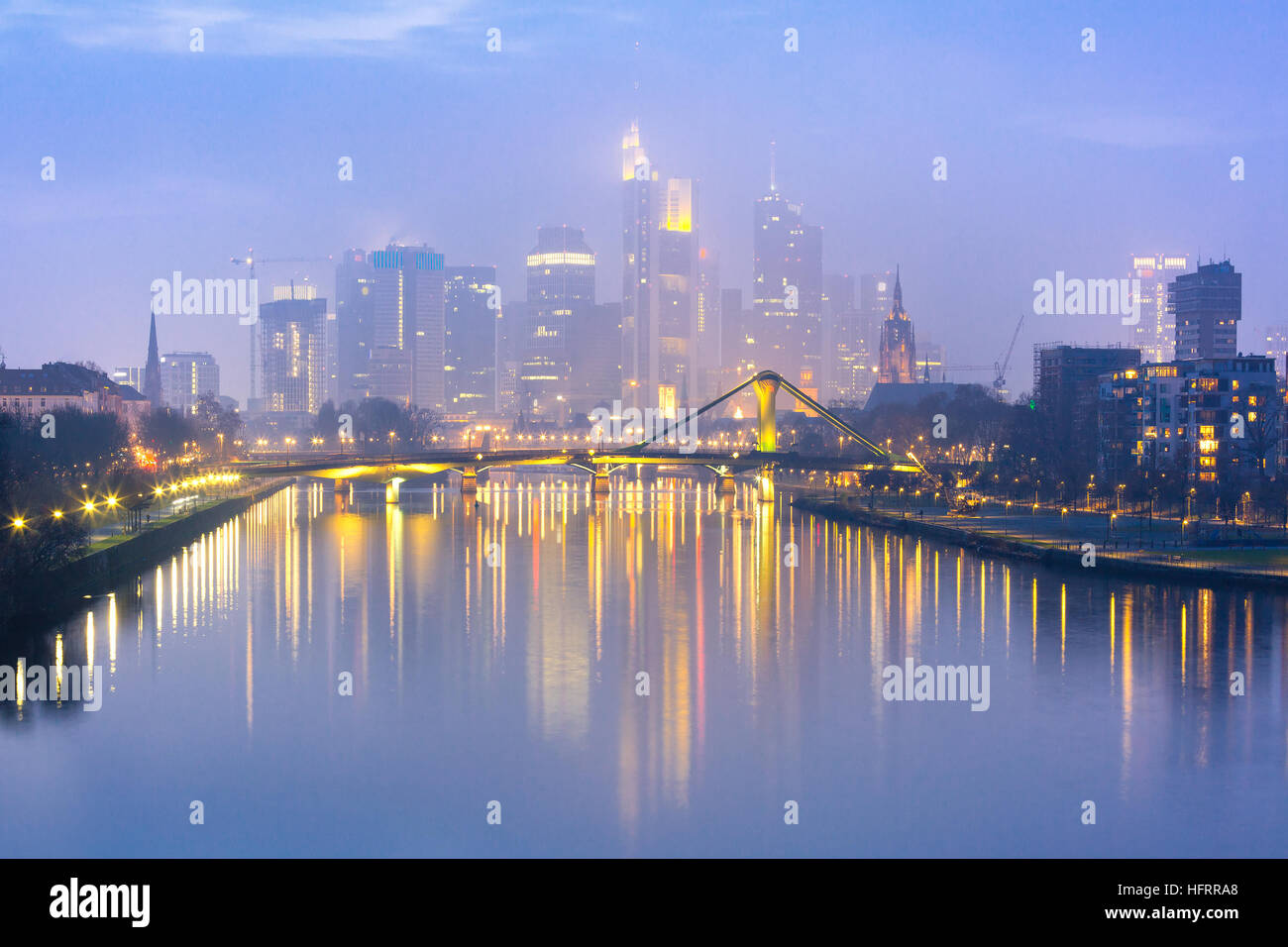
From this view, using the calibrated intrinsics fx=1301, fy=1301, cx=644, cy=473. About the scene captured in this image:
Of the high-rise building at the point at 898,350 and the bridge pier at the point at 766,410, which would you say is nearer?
the bridge pier at the point at 766,410

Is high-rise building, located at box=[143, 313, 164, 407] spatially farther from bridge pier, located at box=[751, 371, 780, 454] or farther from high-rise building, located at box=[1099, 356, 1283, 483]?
high-rise building, located at box=[1099, 356, 1283, 483]

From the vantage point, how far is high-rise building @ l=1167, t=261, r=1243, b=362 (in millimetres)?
135000

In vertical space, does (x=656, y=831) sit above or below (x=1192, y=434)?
below

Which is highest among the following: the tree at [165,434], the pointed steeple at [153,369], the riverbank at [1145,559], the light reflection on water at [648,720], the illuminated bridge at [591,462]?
the pointed steeple at [153,369]

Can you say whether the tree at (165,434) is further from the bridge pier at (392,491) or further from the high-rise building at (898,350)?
the high-rise building at (898,350)

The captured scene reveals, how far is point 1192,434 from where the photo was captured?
69.6 meters

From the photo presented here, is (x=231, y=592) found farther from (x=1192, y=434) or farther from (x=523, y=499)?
(x=1192, y=434)

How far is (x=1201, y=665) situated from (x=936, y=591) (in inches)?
465

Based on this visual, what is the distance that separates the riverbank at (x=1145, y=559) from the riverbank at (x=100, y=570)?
2786 centimetres

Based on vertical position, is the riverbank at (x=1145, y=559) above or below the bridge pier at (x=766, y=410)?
below

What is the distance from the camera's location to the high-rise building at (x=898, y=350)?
175m

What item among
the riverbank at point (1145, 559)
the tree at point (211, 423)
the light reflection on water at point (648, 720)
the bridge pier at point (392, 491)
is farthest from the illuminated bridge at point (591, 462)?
the light reflection on water at point (648, 720)

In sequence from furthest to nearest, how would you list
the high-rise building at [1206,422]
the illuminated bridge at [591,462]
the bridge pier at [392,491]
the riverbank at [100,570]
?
the bridge pier at [392,491] < the illuminated bridge at [591,462] < the high-rise building at [1206,422] < the riverbank at [100,570]
